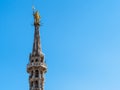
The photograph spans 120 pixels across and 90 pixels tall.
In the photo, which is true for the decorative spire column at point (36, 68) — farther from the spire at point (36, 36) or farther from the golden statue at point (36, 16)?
the golden statue at point (36, 16)

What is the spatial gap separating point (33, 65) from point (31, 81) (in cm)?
331

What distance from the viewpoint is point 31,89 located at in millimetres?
105000

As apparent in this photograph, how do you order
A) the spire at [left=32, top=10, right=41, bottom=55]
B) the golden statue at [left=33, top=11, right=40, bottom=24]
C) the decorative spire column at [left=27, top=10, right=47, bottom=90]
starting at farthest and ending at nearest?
the golden statue at [left=33, top=11, right=40, bottom=24]
the spire at [left=32, top=10, right=41, bottom=55]
the decorative spire column at [left=27, top=10, right=47, bottom=90]

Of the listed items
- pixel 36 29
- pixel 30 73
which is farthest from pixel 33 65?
pixel 36 29

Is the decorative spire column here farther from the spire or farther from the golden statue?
the golden statue

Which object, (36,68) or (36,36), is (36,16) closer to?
(36,36)

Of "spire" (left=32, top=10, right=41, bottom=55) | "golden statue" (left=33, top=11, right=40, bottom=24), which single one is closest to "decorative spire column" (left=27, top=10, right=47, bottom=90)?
"spire" (left=32, top=10, right=41, bottom=55)

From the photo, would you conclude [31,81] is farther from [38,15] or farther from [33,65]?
[38,15]

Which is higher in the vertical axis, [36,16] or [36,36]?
[36,16]

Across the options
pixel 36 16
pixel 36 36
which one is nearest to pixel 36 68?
pixel 36 36

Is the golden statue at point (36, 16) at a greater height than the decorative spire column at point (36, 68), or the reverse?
the golden statue at point (36, 16)

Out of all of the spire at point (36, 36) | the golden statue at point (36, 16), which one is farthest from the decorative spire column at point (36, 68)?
the golden statue at point (36, 16)

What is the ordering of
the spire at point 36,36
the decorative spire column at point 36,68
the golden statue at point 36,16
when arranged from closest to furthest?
the decorative spire column at point 36,68, the spire at point 36,36, the golden statue at point 36,16

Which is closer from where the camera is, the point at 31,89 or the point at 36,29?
the point at 31,89
